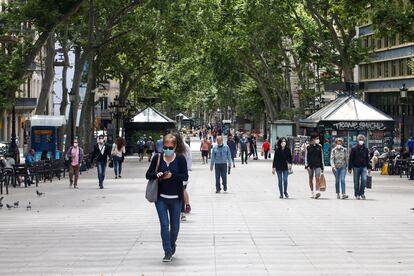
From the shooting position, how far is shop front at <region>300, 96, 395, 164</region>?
42.2 meters

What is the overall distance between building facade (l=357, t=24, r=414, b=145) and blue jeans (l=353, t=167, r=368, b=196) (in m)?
43.7

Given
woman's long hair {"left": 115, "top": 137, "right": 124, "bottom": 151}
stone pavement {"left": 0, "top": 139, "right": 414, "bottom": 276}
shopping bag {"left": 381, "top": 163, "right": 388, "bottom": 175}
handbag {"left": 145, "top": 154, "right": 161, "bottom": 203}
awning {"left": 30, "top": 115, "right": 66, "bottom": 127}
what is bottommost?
stone pavement {"left": 0, "top": 139, "right": 414, "bottom": 276}

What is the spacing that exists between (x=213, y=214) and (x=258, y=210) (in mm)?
1415

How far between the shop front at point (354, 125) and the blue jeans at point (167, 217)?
31084 millimetres

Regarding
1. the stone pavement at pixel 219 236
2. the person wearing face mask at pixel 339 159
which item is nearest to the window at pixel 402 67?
the stone pavement at pixel 219 236

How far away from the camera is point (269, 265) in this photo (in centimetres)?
1131

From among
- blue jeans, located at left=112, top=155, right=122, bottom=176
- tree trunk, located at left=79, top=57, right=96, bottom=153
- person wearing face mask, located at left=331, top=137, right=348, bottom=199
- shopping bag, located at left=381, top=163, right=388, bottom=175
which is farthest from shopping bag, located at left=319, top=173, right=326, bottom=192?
tree trunk, located at left=79, top=57, right=96, bottom=153

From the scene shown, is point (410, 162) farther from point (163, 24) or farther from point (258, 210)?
point (163, 24)

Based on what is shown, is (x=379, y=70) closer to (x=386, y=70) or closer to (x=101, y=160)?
(x=386, y=70)

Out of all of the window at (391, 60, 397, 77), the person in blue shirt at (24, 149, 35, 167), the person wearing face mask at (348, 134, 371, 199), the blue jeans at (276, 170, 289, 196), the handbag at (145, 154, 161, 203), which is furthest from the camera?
the window at (391, 60, 397, 77)

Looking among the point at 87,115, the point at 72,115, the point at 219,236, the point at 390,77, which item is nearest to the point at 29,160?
the point at 72,115

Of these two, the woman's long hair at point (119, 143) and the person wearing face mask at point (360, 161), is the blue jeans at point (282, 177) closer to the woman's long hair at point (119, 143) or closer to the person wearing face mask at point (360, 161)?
the person wearing face mask at point (360, 161)

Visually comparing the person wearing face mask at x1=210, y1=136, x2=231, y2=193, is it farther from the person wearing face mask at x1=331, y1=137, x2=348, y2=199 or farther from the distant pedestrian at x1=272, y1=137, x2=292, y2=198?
the person wearing face mask at x1=331, y1=137, x2=348, y2=199

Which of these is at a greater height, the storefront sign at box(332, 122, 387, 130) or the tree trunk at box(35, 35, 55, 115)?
the tree trunk at box(35, 35, 55, 115)
